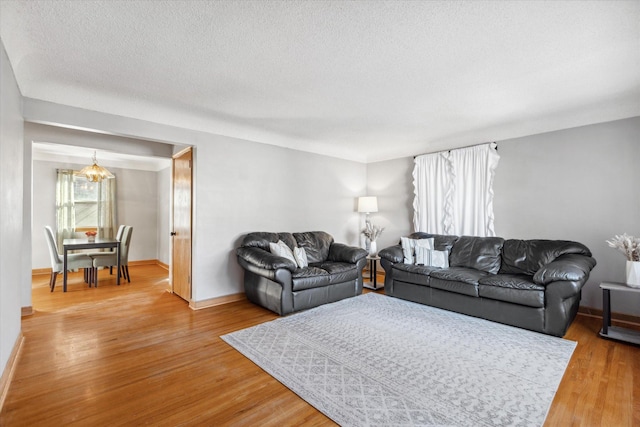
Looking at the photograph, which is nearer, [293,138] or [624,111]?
[624,111]

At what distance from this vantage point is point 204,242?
13.3 ft

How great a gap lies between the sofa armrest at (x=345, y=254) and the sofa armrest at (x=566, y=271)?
2172 millimetres

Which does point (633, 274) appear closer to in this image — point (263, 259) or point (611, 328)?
point (611, 328)

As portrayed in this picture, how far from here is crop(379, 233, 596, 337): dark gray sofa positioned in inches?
118

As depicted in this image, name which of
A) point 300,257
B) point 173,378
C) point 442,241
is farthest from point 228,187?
point 442,241

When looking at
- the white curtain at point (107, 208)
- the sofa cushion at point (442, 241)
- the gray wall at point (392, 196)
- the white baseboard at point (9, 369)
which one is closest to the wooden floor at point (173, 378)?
the white baseboard at point (9, 369)

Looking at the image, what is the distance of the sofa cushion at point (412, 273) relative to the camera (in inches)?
158

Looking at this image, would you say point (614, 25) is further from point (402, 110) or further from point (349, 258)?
point (349, 258)

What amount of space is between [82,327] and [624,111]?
6662 mm

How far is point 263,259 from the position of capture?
367 centimetres

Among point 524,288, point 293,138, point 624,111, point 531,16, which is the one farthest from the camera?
point 293,138

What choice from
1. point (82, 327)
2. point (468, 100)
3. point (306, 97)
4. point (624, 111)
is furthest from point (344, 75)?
point (82, 327)

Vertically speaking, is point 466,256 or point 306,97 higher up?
point 306,97

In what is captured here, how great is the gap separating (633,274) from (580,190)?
1.26 meters
